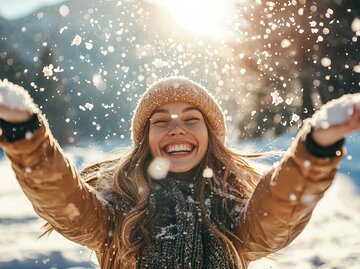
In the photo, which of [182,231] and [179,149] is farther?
[179,149]

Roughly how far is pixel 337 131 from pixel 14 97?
1.19m

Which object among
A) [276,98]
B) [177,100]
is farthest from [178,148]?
[276,98]

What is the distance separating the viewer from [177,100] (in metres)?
3.96

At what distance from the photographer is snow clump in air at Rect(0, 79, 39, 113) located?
2.45m

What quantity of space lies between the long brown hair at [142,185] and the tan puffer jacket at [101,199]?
0.10 m

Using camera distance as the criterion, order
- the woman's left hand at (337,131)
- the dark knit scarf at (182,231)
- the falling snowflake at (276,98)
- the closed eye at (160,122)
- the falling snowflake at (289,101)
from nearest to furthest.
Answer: the woman's left hand at (337,131) < the dark knit scarf at (182,231) < the closed eye at (160,122) < the falling snowflake at (276,98) < the falling snowflake at (289,101)

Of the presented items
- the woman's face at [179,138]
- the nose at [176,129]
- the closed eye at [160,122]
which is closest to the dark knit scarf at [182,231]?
the woman's face at [179,138]

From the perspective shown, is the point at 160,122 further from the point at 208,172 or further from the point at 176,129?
the point at 208,172

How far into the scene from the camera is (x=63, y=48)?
24.0 m

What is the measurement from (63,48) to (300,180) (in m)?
22.2

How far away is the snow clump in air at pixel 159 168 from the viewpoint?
368 centimetres

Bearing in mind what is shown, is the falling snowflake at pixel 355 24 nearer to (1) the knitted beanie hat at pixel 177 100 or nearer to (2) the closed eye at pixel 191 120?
(1) the knitted beanie hat at pixel 177 100

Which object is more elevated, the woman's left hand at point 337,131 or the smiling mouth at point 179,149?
the smiling mouth at point 179,149

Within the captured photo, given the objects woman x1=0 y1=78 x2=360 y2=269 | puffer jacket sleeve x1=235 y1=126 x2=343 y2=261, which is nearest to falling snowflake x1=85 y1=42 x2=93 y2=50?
woman x1=0 y1=78 x2=360 y2=269
